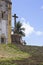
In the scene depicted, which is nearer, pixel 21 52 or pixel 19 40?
pixel 21 52

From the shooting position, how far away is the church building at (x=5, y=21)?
3891 centimetres

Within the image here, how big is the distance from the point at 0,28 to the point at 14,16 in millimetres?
9225

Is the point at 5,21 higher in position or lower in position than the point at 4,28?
higher

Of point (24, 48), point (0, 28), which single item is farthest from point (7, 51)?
point (0, 28)

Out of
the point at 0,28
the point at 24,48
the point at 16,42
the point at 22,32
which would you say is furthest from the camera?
the point at 22,32

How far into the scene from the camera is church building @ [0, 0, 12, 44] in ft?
128

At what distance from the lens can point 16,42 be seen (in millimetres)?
41219

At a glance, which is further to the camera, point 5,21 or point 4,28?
point 5,21

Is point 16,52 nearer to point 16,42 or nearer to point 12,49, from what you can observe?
point 12,49

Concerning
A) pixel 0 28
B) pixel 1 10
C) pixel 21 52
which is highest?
pixel 1 10

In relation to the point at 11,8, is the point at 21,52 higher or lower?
lower

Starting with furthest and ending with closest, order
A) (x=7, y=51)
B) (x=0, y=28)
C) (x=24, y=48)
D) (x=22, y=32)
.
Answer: (x=22, y=32) → (x=0, y=28) → (x=24, y=48) → (x=7, y=51)

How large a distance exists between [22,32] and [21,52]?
2181cm

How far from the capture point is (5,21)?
129ft
